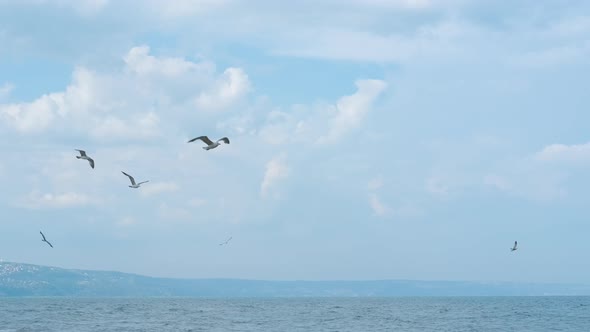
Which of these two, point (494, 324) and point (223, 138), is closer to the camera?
point (223, 138)

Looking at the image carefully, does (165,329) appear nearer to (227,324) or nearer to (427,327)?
(227,324)

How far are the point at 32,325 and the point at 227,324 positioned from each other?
2087cm

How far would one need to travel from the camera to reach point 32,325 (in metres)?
82.2

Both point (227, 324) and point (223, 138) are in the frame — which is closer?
point (223, 138)

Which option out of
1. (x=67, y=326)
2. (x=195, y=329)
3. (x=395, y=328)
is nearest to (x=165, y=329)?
(x=195, y=329)

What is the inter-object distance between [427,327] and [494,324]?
9926 millimetres

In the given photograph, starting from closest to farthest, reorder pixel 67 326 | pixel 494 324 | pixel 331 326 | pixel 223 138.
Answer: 1. pixel 223 138
2. pixel 67 326
3. pixel 331 326
4. pixel 494 324

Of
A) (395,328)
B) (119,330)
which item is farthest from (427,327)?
(119,330)

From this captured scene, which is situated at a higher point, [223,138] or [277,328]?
[223,138]

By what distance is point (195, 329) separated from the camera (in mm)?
78250

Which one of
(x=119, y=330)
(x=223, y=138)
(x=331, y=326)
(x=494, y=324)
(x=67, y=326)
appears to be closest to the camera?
(x=223, y=138)

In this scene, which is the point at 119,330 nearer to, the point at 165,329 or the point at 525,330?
the point at 165,329

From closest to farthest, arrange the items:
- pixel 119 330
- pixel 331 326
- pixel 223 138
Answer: pixel 223 138 → pixel 119 330 → pixel 331 326

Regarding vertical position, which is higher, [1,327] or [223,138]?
[223,138]
